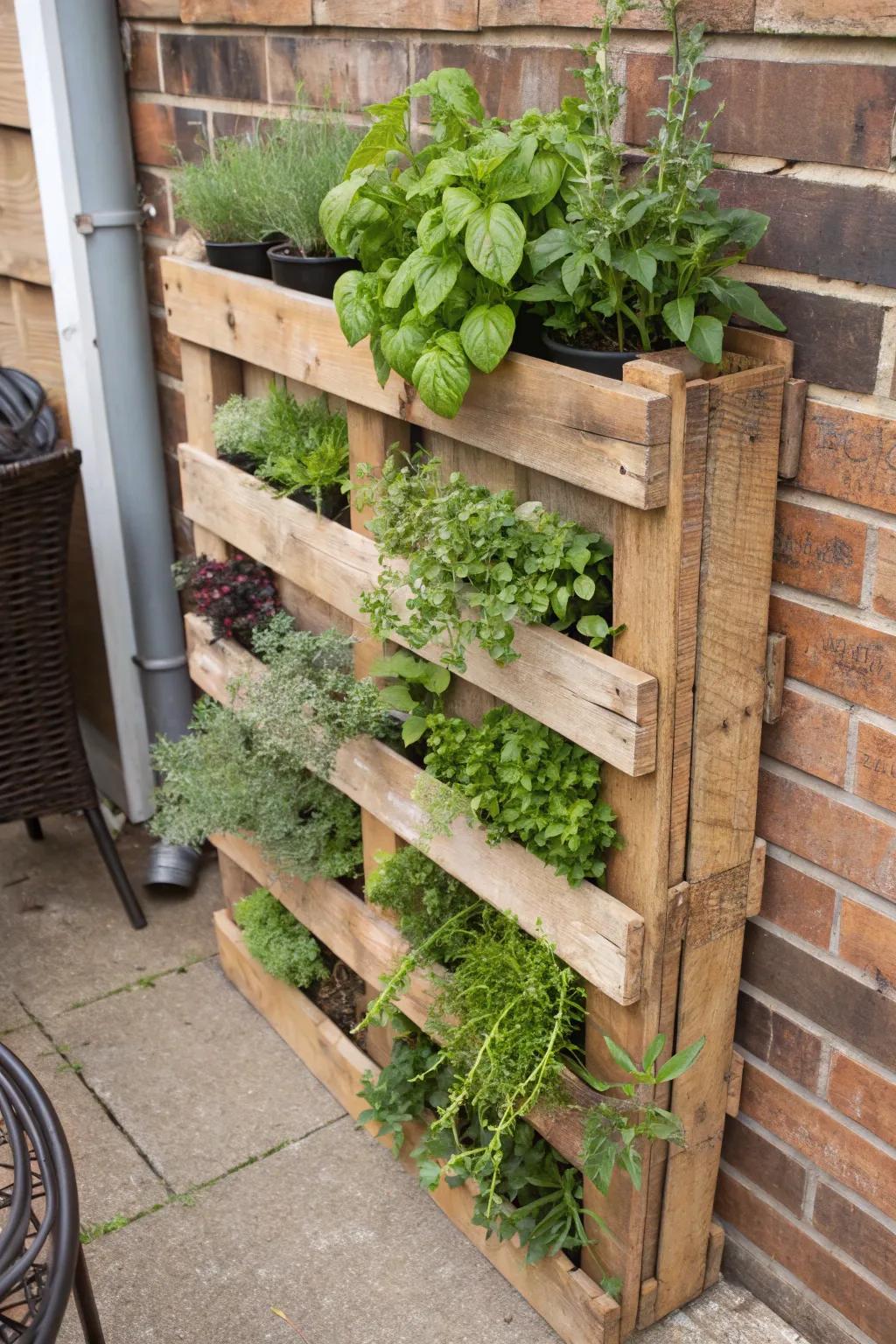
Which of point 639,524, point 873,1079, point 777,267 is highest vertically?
point 777,267

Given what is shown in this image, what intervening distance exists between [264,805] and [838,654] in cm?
120

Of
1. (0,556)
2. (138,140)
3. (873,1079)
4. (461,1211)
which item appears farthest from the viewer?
(138,140)

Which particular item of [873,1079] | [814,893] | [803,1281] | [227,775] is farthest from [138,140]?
[803,1281]

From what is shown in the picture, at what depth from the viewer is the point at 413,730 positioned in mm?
2129

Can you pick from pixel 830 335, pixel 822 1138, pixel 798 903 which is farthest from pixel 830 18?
pixel 822 1138

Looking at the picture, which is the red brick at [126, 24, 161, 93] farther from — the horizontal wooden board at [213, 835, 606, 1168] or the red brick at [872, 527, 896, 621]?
the red brick at [872, 527, 896, 621]

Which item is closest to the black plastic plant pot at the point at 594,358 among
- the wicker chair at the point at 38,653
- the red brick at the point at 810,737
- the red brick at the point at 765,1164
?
the red brick at the point at 810,737

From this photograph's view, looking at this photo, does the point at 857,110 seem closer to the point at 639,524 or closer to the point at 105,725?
the point at 639,524

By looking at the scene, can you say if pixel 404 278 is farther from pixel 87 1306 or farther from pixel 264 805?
pixel 87 1306

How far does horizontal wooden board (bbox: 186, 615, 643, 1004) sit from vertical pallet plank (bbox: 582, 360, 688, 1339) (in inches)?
1.7

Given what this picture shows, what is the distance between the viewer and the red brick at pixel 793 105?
4.80 feet

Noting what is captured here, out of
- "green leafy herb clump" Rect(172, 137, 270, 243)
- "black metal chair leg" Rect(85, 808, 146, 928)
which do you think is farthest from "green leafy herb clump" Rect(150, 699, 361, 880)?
"green leafy herb clump" Rect(172, 137, 270, 243)

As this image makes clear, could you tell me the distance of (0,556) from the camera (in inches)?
112

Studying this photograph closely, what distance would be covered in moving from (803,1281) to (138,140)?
8.88 ft
